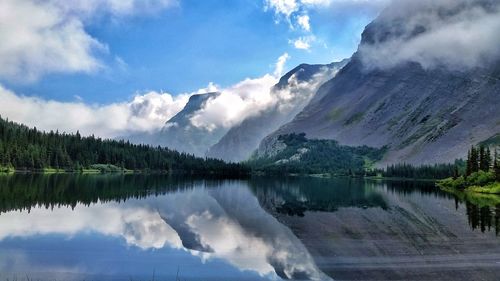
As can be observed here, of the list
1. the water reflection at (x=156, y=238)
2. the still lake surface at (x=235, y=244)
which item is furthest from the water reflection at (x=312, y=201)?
the water reflection at (x=156, y=238)

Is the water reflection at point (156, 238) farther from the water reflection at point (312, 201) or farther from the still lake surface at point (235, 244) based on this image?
the water reflection at point (312, 201)

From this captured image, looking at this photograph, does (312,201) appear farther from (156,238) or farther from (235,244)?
(156,238)

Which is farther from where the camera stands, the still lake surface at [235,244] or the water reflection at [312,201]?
the water reflection at [312,201]

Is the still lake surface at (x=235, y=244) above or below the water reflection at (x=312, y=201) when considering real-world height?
below

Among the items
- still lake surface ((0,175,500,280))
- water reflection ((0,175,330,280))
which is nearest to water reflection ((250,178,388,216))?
still lake surface ((0,175,500,280))

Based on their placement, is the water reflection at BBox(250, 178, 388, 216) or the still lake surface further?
the water reflection at BBox(250, 178, 388, 216)

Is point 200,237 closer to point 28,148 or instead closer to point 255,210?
point 255,210

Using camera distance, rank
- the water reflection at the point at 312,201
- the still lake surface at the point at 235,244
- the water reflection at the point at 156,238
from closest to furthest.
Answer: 1. the still lake surface at the point at 235,244
2. the water reflection at the point at 156,238
3. the water reflection at the point at 312,201

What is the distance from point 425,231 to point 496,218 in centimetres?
1692

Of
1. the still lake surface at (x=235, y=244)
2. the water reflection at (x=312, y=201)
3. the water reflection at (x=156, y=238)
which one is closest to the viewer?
the still lake surface at (x=235, y=244)

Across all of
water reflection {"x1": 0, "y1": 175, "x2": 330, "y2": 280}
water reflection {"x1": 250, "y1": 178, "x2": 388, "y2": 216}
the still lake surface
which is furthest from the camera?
water reflection {"x1": 250, "y1": 178, "x2": 388, "y2": 216}

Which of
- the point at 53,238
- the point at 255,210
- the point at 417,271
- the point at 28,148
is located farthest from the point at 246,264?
the point at 28,148

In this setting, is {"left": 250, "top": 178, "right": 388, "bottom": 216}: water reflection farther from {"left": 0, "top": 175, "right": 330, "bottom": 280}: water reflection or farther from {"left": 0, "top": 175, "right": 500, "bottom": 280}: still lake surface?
{"left": 0, "top": 175, "right": 330, "bottom": 280}: water reflection

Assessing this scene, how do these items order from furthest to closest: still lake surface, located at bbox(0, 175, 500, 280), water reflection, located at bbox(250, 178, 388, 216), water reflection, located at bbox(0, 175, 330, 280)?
water reflection, located at bbox(250, 178, 388, 216), water reflection, located at bbox(0, 175, 330, 280), still lake surface, located at bbox(0, 175, 500, 280)
